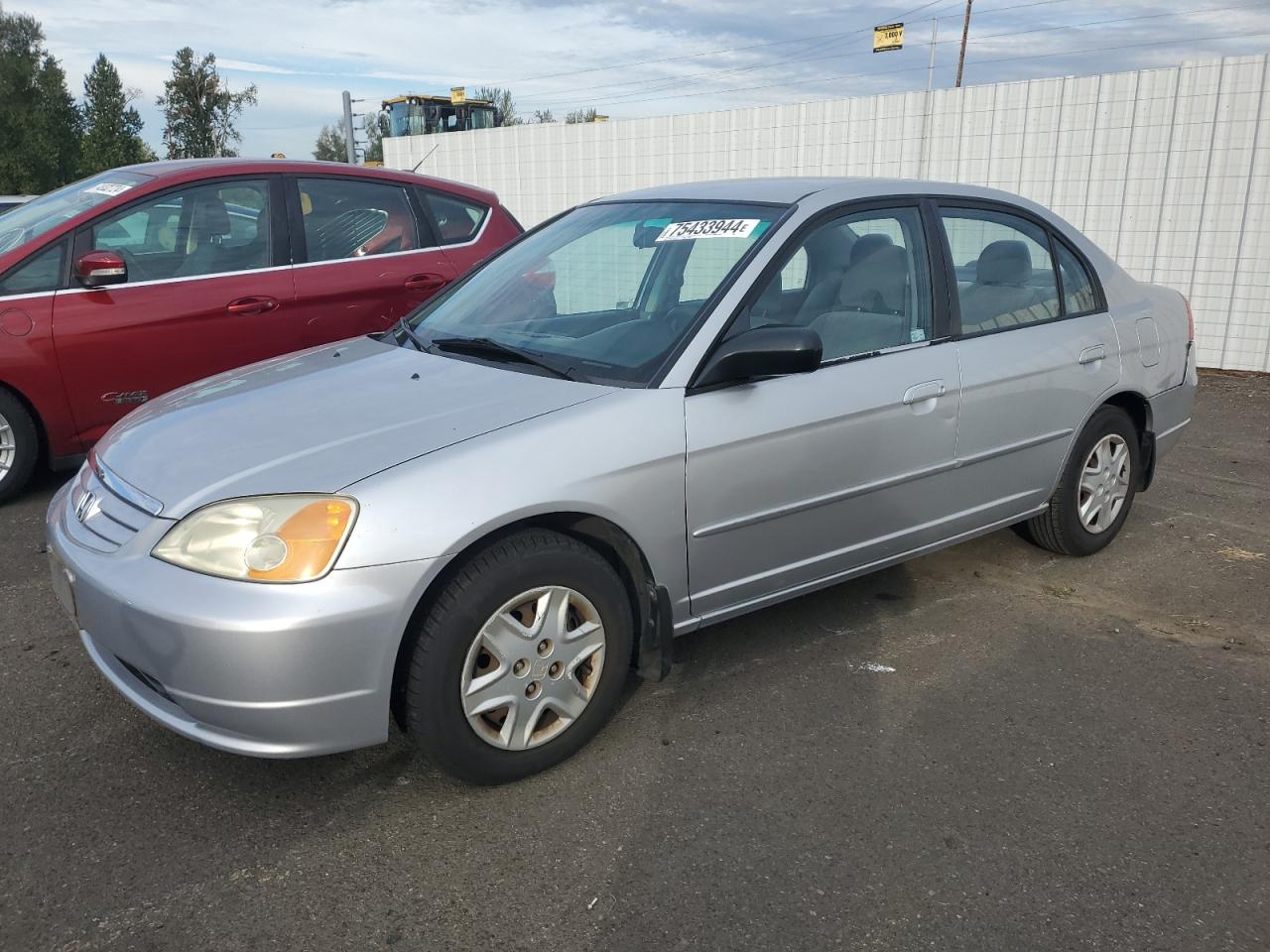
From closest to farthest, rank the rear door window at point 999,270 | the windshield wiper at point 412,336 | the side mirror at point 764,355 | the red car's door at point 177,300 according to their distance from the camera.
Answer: the side mirror at point 764,355 → the windshield wiper at point 412,336 → the rear door window at point 999,270 → the red car's door at point 177,300

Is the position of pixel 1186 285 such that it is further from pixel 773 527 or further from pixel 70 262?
pixel 70 262

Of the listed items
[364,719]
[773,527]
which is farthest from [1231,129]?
[364,719]

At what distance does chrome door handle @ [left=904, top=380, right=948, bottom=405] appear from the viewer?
3521mm

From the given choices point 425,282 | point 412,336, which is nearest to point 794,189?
point 412,336

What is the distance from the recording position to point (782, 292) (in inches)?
133

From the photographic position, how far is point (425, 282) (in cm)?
598

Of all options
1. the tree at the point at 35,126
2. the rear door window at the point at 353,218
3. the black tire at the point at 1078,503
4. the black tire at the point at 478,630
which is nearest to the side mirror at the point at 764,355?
the black tire at the point at 478,630

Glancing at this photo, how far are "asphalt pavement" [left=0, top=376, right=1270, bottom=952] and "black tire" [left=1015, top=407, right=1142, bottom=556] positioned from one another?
1.91 ft

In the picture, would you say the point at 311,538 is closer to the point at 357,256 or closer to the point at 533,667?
the point at 533,667

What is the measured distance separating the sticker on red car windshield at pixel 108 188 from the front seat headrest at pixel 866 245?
3.86 meters

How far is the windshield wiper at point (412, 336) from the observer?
3561 millimetres

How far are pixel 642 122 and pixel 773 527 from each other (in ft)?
33.7

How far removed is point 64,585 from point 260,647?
0.85 m

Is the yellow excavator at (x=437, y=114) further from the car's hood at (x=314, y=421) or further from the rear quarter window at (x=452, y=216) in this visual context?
the car's hood at (x=314, y=421)
